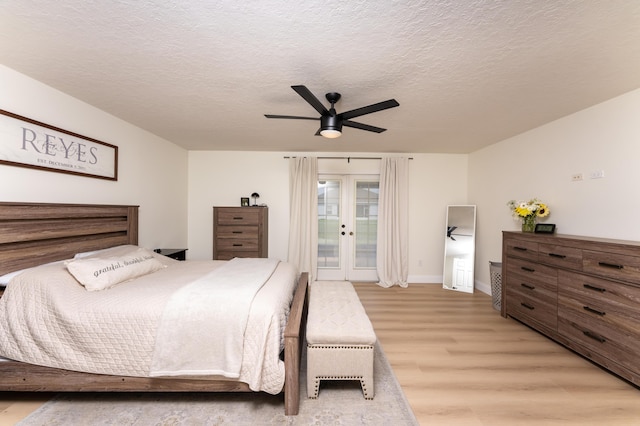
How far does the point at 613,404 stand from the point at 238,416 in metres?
2.59

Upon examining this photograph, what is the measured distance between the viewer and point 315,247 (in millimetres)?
4777

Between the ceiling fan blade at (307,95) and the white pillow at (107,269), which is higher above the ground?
the ceiling fan blade at (307,95)

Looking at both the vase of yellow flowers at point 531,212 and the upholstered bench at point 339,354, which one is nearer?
the upholstered bench at point 339,354

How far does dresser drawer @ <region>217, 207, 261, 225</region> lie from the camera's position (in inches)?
167

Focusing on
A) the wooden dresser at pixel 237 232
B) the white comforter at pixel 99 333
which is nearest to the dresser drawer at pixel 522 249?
the white comforter at pixel 99 333

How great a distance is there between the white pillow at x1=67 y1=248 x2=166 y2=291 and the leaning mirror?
441 centimetres

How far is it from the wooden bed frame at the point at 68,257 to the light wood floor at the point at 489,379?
28 centimetres

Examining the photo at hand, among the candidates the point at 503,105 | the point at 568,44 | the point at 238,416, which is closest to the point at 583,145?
the point at 503,105

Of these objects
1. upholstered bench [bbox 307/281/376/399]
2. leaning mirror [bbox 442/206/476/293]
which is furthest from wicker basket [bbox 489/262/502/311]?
upholstered bench [bbox 307/281/376/399]

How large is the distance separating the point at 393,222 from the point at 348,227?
2.67 feet

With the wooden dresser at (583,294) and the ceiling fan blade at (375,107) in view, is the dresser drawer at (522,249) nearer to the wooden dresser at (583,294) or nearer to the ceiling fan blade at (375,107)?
the wooden dresser at (583,294)

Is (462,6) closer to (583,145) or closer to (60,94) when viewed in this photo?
(583,145)

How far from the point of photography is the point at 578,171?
2908mm

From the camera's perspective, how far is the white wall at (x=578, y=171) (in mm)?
2453
